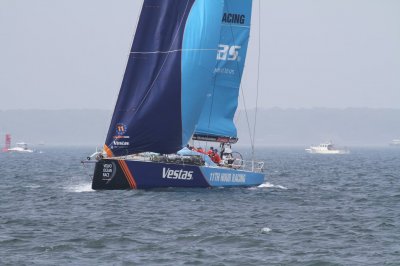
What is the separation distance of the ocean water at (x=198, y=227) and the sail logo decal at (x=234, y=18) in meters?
9.30

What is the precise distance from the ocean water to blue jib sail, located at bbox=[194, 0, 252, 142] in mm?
4122

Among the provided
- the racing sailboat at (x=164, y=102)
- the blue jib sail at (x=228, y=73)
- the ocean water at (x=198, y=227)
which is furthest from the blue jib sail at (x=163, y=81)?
the blue jib sail at (x=228, y=73)

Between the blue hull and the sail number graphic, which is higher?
the sail number graphic

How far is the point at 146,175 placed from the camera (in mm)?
37781

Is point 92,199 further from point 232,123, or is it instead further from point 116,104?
point 232,123

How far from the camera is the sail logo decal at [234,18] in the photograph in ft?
146

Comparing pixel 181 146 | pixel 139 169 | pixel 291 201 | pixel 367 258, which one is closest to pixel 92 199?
pixel 139 169

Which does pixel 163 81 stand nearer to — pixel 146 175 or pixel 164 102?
pixel 164 102

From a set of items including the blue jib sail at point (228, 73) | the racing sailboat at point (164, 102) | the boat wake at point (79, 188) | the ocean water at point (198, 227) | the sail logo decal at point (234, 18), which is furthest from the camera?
the sail logo decal at point (234, 18)

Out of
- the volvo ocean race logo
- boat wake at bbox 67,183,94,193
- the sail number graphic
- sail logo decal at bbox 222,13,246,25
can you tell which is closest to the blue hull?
the volvo ocean race logo

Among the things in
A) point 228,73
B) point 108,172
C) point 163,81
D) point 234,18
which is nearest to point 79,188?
point 108,172

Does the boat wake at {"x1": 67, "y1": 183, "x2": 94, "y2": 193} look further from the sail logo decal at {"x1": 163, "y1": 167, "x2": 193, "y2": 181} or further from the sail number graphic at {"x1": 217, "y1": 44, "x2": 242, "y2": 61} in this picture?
the sail number graphic at {"x1": 217, "y1": 44, "x2": 242, "y2": 61}

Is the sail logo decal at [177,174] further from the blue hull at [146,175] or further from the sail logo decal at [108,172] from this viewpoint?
the sail logo decal at [108,172]

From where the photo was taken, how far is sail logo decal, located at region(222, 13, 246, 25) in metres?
44.4
